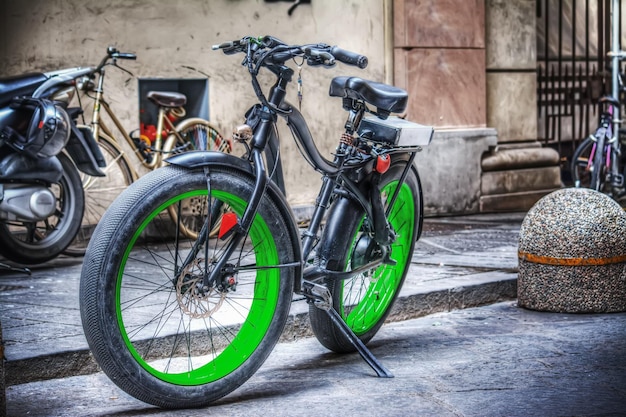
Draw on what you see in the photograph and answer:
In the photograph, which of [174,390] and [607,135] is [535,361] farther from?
[607,135]

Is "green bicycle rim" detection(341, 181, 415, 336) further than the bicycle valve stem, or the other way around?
"green bicycle rim" detection(341, 181, 415, 336)

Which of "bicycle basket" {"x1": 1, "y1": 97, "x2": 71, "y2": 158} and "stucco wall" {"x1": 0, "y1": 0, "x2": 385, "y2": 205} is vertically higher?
"stucco wall" {"x1": 0, "y1": 0, "x2": 385, "y2": 205}

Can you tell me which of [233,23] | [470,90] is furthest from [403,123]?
[470,90]

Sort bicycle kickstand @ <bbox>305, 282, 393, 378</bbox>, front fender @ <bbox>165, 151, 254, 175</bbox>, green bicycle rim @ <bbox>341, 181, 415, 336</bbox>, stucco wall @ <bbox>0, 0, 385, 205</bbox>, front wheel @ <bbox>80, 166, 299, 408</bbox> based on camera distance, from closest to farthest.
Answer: front wheel @ <bbox>80, 166, 299, 408</bbox> → front fender @ <bbox>165, 151, 254, 175</bbox> → bicycle kickstand @ <bbox>305, 282, 393, 378</bbox> → green bicycle rim @ <bbox>341, 181, 415, 336</bbox> → stucco wall @ <bbox>0, 0, 385, 205</bbox>

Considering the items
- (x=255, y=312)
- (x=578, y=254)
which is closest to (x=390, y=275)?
(x=255, y=312)

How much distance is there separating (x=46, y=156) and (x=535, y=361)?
11.1 feet

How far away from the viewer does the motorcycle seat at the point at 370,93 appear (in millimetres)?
4453

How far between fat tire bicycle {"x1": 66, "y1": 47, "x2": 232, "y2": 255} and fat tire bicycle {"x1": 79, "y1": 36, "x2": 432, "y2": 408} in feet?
8.07

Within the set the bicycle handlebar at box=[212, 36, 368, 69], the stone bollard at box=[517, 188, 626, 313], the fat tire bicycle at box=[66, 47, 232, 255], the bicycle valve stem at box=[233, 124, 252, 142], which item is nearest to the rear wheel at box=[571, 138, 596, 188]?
the fat tire bicycle at box=[66, 47, 232, 255]

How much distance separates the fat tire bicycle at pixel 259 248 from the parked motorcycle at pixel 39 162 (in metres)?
1.56

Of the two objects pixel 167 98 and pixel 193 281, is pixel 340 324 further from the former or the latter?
pixel 167 98

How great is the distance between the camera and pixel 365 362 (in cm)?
479

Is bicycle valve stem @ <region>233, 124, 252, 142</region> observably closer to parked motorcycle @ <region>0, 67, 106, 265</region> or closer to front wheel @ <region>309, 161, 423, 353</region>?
front wheel @ <region>309, 161, 423, 353</region>

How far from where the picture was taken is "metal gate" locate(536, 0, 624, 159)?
36.6ft
